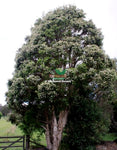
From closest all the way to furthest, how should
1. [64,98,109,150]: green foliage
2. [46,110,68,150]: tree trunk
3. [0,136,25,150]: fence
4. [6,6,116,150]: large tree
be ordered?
1. [6,6,116,150]: large tree
2. [0,136,25,150]: fence
3. [46,110,68,150]: tree trunk
4. [64,98,109,150]: green foliage

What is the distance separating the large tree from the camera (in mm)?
7020

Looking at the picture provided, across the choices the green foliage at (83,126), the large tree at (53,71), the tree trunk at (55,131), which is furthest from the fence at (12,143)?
the green foliage at (83,126)

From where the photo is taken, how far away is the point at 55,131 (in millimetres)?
8250

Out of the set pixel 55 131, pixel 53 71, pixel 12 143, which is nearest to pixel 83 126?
pixel 55 131

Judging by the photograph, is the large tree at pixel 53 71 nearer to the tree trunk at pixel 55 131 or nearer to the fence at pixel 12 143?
the tree trunk at pixel 55 131

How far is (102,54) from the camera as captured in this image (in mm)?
7531

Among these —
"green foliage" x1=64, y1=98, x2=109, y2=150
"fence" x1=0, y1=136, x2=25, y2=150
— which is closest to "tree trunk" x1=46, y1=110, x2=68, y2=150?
"green foliage" x1=64, y1=98, x2=109, y2=150

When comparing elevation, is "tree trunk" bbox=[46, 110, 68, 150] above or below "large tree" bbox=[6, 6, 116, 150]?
below

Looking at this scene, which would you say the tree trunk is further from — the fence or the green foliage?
the fence

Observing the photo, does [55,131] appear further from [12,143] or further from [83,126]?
[12,143]

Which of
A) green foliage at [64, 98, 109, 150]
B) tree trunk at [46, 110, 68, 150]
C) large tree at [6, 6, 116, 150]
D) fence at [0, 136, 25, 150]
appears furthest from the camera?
green foliage at [64, 98, 109, 150]

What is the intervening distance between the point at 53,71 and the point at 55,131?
3.49 meters

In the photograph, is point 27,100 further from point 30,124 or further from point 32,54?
point 32,54

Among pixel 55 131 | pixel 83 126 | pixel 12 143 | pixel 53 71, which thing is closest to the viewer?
pixel 12 143
